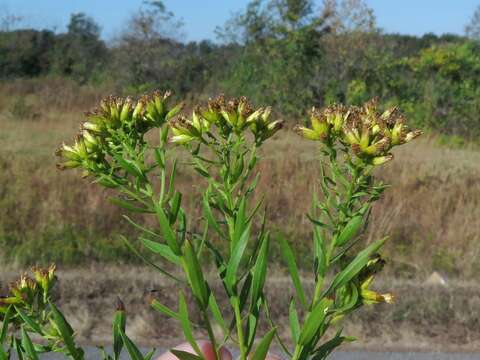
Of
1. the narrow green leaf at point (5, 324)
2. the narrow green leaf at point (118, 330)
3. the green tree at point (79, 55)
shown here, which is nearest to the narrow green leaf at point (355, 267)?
the narrow green leaf at point (118, 330)

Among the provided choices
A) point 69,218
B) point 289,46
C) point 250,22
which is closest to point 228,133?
point 69,218

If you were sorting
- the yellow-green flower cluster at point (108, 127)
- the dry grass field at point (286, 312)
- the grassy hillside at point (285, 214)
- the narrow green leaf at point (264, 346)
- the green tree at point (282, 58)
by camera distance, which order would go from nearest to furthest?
the narrow green leaf at point (264, 346)
the yellow-green flower cluster at point (108, 127)
the dry grass field at point (286, 312)
the grassy hillside at point (285, 214)
the green tree at point (282, 58)

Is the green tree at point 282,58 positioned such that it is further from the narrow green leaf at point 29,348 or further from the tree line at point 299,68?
the narrow green leaf at point 29,348

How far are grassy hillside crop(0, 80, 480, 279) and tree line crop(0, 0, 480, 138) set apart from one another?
4.92 m

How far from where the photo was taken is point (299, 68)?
13.6 m

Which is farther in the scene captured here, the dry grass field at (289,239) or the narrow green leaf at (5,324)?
the dry grass field at (289,239)

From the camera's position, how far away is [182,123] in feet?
2.46

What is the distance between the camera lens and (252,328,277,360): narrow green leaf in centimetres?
59

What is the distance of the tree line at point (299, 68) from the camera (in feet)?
44.9

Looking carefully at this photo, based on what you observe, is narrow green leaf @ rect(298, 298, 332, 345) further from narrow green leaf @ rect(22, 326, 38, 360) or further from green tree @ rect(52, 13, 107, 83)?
green tree @ rect(52, 13, 107, 83)

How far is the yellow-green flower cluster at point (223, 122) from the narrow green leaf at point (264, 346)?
0.77 feet

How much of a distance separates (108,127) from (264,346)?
11.6 inches

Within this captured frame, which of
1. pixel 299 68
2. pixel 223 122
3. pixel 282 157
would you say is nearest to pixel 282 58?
pixel 299 68

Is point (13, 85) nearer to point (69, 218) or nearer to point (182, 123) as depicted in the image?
point (69, 218)
